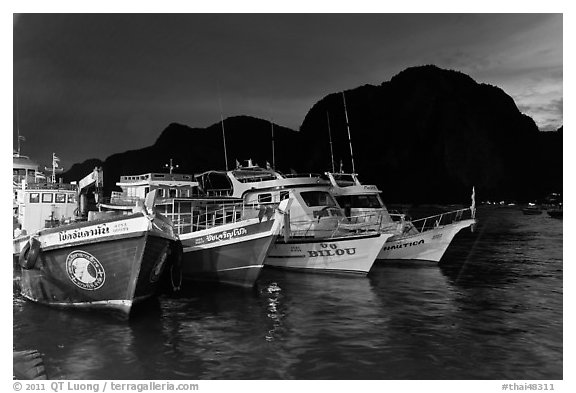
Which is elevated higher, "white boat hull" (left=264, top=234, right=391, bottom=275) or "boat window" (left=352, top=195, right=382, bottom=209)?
"boat window" (left=352, top=195, right=382, bottom=209)

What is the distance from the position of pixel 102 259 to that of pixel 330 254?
357 inches

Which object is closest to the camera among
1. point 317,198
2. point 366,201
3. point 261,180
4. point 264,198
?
point 317,198

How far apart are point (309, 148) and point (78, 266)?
104151mm

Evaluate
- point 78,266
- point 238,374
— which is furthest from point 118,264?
point 238,374

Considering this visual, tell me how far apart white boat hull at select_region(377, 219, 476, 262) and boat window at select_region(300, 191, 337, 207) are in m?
3.15

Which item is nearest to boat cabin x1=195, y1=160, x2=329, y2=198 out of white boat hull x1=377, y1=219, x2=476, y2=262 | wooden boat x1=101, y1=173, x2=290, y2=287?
white boat hull x1=377, y1=219, x2=476, y2=262

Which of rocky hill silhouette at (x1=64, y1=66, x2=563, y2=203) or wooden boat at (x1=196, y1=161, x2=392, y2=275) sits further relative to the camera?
rocky hill silhouette at (x1=64, y1=66, x2=563, y2=203)

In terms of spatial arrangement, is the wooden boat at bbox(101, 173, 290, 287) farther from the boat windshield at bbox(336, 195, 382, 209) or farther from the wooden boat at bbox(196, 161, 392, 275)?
the boat windshield at bbox(336, 195, 382, 209)

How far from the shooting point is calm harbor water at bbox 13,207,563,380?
7.46 meters

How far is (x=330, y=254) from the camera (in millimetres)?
16922

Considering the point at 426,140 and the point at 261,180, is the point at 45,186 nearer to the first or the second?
the point at 261,180

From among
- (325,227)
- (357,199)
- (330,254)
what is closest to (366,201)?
(357,199)
